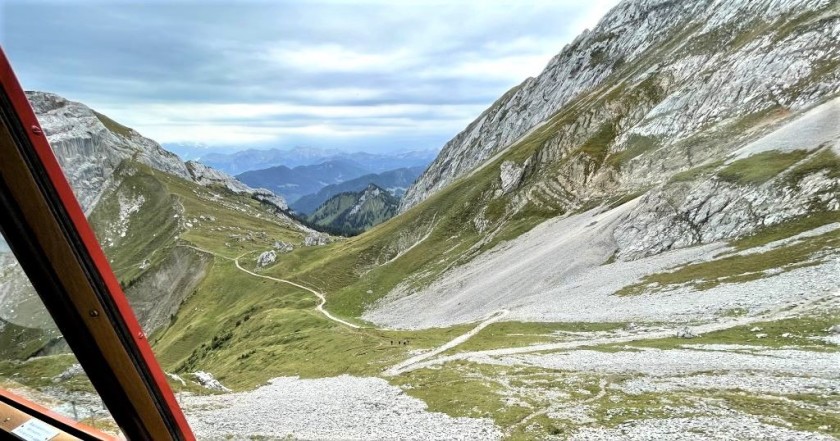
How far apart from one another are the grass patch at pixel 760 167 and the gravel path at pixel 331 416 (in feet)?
218

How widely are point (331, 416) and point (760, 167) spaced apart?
3026 inches

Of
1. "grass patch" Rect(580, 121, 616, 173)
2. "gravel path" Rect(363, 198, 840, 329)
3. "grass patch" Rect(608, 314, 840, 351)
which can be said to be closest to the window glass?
"grass patch" Rect(608, 314, 840, 351)

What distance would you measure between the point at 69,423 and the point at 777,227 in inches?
3124

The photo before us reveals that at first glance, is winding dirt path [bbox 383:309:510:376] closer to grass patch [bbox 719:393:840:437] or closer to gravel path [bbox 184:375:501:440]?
gravel path [bbox 184:375:501:440]

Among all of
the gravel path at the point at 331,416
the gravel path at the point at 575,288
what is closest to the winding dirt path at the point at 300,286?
the gravel path at the point at 575,288

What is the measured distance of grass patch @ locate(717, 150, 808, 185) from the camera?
7106cm

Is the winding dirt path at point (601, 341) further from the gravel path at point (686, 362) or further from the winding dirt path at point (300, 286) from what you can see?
the winding dirt path at point (300, 286)

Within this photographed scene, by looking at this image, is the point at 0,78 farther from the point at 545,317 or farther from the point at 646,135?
the point at 646,135

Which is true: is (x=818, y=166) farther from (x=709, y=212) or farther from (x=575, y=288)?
(x=575, y=288)

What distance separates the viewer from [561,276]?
255 ft

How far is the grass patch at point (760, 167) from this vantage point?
71062mm

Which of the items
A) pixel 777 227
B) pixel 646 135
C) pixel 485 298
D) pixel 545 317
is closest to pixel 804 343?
pixel 545 317

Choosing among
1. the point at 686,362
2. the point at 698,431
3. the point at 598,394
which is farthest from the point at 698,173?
the point at 698,431

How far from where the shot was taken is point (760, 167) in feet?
242
